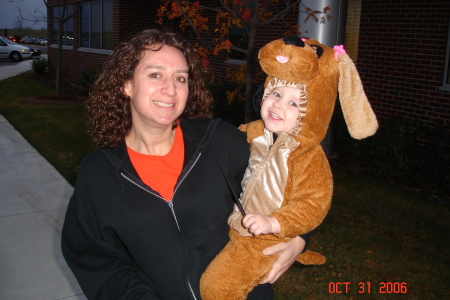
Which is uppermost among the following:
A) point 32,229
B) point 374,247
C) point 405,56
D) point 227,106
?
point 405,56

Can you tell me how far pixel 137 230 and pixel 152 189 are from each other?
0.19 metres

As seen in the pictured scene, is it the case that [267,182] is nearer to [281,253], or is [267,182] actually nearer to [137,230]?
[281,253]

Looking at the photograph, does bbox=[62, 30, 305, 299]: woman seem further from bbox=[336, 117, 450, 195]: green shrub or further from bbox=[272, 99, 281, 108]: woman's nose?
bbox=[336, 117, 450, 195]: green shrub

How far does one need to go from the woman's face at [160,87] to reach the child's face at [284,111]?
42 centimetres

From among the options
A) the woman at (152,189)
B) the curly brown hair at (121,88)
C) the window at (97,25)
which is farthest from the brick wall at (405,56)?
the window at (97,25)

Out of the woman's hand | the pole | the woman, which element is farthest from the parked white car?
the woman's hand

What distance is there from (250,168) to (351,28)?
793cm

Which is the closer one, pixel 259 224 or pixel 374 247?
pixel 259 224

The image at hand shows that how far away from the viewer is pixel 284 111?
6.77 feet

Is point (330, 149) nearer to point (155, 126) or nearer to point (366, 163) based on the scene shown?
point (366, 163)

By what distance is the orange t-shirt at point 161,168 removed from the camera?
2.08 meters

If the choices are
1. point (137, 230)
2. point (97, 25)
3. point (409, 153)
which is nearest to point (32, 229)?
point (137, 230)

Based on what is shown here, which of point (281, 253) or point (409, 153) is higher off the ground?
point (281, 253)

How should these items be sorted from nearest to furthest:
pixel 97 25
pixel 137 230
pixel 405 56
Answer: pixel 137 230, pixel 405 56, pixel 97 25
